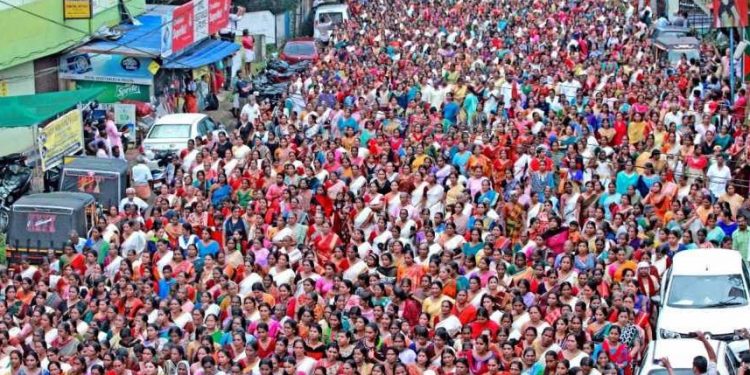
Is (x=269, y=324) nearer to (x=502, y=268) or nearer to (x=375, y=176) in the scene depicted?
(x=502, y=268)

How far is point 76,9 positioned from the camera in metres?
35.0

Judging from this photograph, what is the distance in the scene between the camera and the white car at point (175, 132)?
29.9 metres

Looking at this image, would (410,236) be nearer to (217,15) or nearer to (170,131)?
(170,131)

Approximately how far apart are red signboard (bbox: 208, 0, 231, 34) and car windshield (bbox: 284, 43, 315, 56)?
84.4 inches

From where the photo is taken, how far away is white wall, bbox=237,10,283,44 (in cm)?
4584

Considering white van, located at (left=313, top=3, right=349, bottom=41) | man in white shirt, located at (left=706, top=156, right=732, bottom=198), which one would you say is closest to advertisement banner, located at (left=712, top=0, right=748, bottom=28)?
man in white shirt, located at (left=706, top=156, right=732, bottom=198)

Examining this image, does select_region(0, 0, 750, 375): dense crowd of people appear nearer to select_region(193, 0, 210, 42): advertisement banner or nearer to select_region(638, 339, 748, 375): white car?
select_region(638, 339, 748, 375): white car

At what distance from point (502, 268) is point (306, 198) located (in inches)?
182

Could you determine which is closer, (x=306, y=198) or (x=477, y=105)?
(x=306, y=198)

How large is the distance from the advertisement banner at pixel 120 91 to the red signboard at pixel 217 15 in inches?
174

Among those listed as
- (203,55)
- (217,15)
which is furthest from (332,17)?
(203,55)

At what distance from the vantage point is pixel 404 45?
1567 inches

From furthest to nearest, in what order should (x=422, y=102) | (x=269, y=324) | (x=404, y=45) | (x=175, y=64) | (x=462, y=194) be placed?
(x=404, y=45) → (x=175, y=64) → (x=422, y=102) → (x=462, y=194) → (x=269, y=324)

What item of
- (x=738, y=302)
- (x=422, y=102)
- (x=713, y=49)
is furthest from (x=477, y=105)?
(x=738, y=302)
